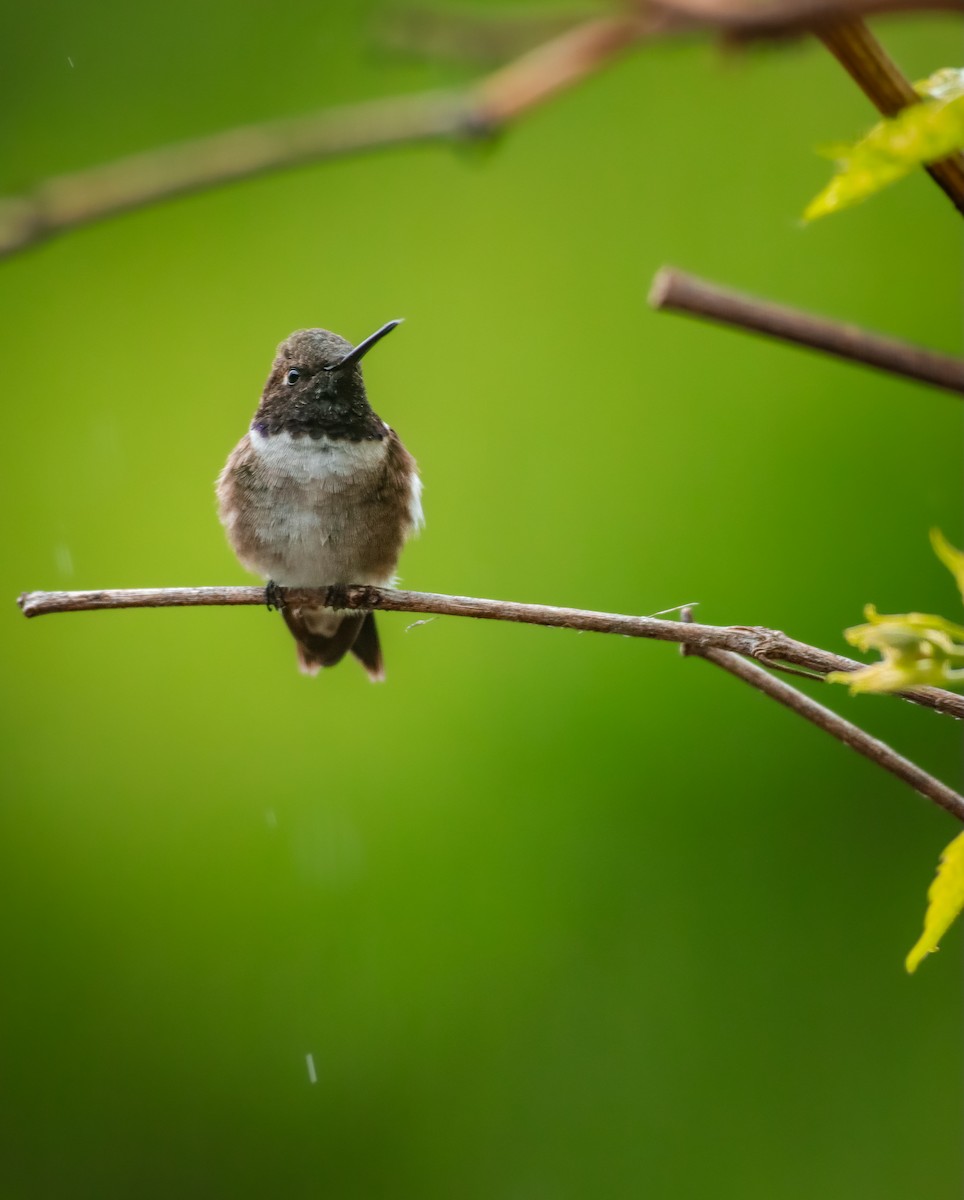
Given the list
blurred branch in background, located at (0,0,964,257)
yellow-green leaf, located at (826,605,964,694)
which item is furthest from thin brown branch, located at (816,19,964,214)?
yellow-green leaf, located at (826,605,964,694)

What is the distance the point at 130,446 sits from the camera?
4043 mm

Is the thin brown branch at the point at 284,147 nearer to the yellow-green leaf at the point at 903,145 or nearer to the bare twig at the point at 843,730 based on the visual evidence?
the yellow-green leaf at the point at 903,145

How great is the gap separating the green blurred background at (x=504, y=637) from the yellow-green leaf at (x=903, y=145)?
293cm

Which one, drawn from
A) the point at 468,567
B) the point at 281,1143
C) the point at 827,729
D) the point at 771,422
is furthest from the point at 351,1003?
the point at 827,729

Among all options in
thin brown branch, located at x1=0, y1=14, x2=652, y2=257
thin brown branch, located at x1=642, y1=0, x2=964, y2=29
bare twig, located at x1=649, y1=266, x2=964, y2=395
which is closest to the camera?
thin brown branch, located at x1=642, y1=0, x2=964, y2=29

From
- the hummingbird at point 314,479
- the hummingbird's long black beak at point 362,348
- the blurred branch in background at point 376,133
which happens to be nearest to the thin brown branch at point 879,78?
the blurred branch in background at point 376,133

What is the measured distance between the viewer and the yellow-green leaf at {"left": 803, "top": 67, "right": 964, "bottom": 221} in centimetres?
57

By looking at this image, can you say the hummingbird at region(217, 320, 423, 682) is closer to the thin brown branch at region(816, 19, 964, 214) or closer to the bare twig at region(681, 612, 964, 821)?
the bare twig at region(681, 612, 964, 821)

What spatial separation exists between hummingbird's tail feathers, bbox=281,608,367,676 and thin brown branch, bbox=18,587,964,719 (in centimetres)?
131

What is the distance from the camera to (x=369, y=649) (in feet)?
9.62

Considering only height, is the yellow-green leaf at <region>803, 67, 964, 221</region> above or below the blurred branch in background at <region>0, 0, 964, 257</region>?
below

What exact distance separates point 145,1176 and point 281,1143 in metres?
0.49

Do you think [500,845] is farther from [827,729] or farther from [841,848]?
[827,729]

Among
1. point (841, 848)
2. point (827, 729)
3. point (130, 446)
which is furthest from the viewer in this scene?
point (130, 446)
